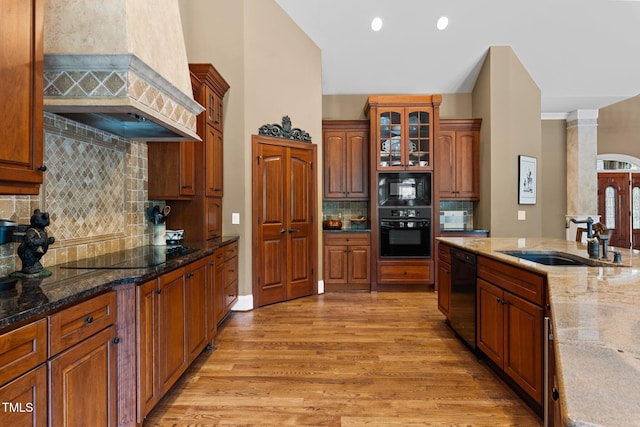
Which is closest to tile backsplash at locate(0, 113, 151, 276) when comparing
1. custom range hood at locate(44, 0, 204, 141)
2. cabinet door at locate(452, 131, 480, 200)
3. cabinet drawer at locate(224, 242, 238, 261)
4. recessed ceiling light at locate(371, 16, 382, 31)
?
custom range hood at locate(44, 0, 204, 141)

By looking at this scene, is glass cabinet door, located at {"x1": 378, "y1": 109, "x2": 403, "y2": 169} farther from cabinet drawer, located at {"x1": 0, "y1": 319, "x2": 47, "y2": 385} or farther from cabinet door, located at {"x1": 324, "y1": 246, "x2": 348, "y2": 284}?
cabinet drawer, located at {"x1": 0, "y1": 319, "x2": 47, "y2": 385}

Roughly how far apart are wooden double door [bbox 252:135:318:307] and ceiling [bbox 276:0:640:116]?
5.89ft

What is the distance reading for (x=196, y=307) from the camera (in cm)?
256

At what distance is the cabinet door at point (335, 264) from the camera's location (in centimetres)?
517

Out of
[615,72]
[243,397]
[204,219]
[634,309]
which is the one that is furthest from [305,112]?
[615,72]

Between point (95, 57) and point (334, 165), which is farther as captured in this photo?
point (334, 165)

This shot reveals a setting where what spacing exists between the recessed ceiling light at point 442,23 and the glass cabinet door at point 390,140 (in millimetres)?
1340

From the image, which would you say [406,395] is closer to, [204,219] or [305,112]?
[204,219]

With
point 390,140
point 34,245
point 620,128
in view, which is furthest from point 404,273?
point 620,128

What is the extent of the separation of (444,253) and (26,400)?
328 centimetres

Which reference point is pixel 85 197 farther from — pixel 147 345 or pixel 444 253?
pixel 444 253

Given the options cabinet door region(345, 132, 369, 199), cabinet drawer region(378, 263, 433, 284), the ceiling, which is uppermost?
the ceiling

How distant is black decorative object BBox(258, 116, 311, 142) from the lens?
4383 millimetres

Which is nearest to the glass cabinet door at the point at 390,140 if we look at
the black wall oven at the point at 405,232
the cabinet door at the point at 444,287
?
the black wall oven at the point at 405,232
